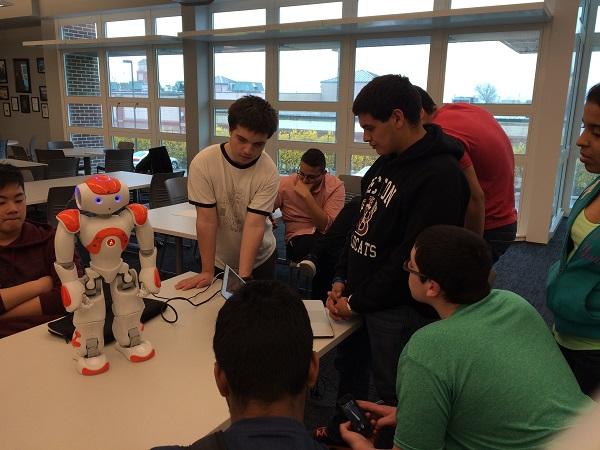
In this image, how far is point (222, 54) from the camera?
7.41 meters

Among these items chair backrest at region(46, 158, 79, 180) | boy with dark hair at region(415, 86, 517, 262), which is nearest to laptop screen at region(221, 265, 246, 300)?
boy with dark hair at region(415, 86, 517, 262)

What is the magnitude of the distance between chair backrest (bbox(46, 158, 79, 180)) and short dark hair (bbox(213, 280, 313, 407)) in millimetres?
5269

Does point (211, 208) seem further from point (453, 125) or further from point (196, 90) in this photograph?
point (196, 90)

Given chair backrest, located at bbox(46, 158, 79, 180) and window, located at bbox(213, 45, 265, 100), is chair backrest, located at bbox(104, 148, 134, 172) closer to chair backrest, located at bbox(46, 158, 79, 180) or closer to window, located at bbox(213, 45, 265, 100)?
chair backrest, located at bbox(46, 158, 79, 180)

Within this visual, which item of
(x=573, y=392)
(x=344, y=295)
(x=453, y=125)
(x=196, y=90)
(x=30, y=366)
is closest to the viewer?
(x=573, y=392)

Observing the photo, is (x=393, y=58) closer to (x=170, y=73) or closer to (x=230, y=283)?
(x=170, y=73)

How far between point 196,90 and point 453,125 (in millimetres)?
6039

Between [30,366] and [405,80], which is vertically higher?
[405,80]

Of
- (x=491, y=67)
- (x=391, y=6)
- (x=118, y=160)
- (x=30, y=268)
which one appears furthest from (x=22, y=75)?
(x=30, y=268)

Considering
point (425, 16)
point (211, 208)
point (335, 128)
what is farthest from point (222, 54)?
point (211, 208)

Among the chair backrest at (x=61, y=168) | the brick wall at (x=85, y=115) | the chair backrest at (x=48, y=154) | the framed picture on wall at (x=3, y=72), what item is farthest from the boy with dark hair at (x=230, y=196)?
the framed picture on wall at (x=3, y=72)

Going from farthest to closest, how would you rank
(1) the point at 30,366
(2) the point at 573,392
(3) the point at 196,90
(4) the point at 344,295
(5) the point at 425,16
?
1. (3) the point at 196,90
2. (5) the point at 425,16
3. (4) the point at 344,295
4. (1) the point at 30,366
5. (2) the point at 573,392

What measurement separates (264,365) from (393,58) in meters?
5.97

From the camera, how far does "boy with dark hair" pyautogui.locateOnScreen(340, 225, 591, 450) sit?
99 cm
